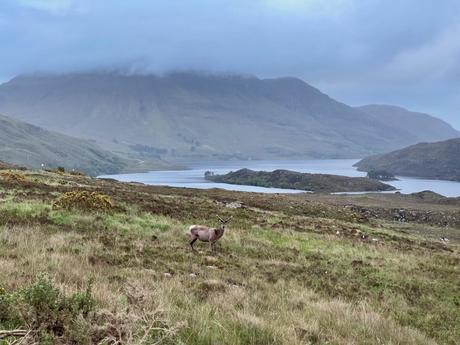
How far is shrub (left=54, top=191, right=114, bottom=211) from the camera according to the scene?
2303 cm

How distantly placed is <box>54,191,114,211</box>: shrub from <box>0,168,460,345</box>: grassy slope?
2.47 ft

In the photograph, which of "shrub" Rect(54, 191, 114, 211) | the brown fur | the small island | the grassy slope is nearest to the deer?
the brown fur

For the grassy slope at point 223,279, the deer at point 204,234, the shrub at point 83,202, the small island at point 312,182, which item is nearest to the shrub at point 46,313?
the grassy slope at point 223,279

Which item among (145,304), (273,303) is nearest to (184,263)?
(273,303)

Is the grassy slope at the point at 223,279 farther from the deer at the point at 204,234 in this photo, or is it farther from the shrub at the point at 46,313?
the deer at the point at 204,234

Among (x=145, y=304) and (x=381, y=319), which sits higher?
(x=145, y=304)

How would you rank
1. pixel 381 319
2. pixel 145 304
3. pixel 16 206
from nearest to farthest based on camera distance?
pixel 145 304
pixel 381 319
pixel 16 206

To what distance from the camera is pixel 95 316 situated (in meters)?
6.90

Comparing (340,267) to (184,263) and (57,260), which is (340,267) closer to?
(184,263)

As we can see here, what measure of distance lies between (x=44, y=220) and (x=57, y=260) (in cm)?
785

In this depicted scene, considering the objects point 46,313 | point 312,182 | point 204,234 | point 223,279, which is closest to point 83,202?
point 204,234

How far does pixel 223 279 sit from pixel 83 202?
12.1 metres

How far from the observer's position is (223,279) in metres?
13.5

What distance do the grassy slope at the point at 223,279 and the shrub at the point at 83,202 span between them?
2.47 ft
